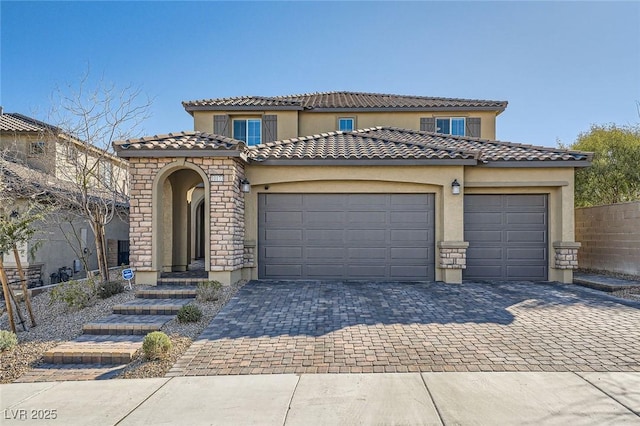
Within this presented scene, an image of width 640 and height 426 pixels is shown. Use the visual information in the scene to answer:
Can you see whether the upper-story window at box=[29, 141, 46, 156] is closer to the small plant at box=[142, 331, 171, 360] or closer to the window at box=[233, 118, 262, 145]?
the window at box=[233, 118, 262, 145]

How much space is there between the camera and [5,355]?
588 cm

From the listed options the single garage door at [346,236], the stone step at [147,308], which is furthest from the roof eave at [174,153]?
the stone step at [147,308]

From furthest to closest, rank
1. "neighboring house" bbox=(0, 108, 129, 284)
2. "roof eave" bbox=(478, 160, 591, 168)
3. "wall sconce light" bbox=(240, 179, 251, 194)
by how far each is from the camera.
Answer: "neighboring house" bbox=(0, 108, 129, 284) → "roof eave" bbox=(478, 160, 591, 168) → "wall sconce light" bbox=(240, 179, 251, 194)

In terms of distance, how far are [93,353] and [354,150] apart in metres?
8.22

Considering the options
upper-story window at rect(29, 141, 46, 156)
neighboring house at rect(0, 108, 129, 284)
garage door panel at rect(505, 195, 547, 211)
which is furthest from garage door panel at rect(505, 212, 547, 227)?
upper-story window at rect(29, 141, 46, 156)

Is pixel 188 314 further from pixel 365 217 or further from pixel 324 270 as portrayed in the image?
pixel 365 217

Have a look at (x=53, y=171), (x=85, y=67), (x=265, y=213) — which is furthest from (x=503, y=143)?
(x=53, y=171)

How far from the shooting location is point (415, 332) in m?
6.50

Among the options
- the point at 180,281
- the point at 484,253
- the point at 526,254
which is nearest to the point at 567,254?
the point at 526,254

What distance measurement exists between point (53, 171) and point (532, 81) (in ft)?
61.4

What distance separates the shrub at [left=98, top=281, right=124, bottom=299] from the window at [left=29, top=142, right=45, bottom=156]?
10179 mm

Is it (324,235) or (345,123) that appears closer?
(324,235)

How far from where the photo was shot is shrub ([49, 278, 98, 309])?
8008 mm

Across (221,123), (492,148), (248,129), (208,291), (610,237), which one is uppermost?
(221,123)
